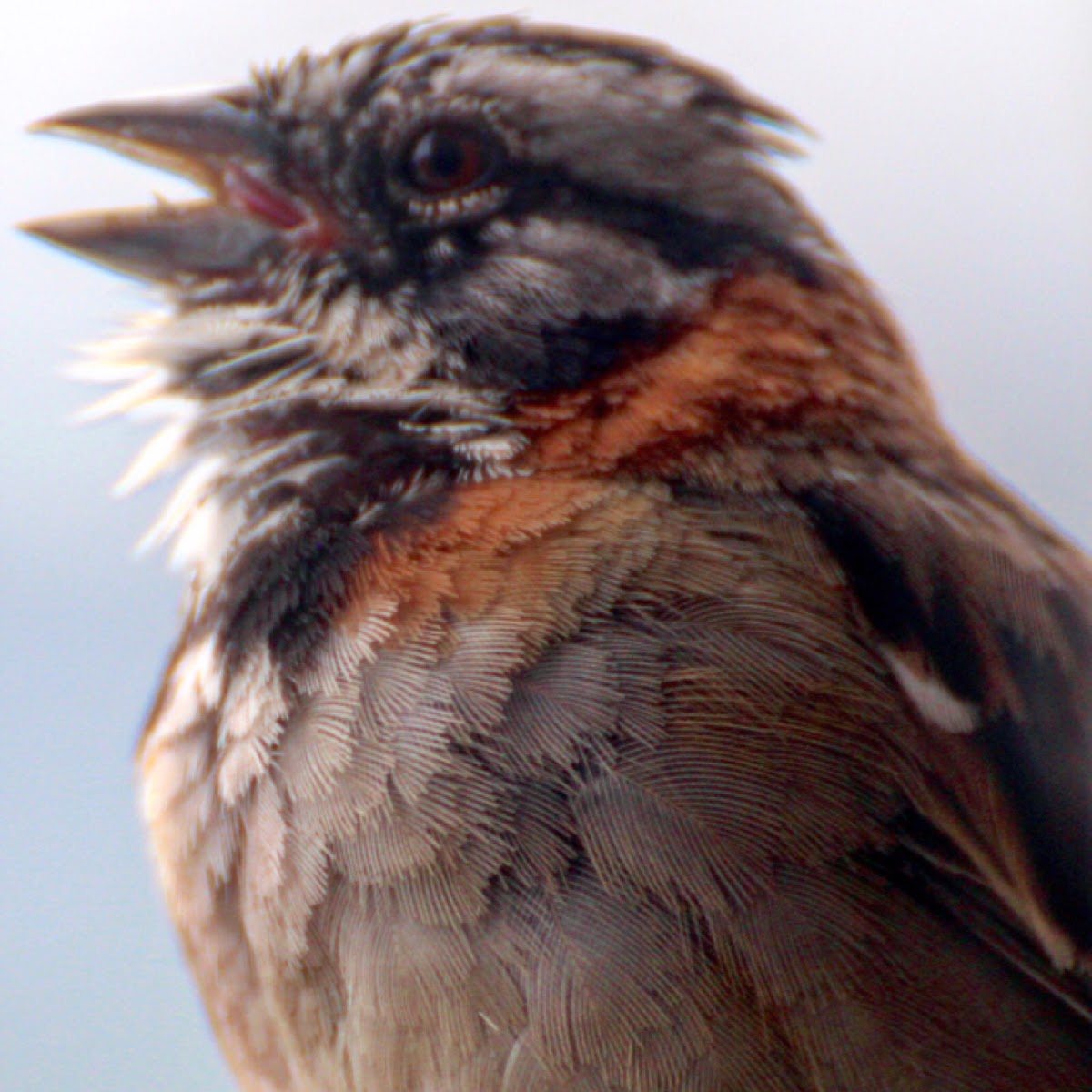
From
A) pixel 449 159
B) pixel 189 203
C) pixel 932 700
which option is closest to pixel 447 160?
pixel 449 159

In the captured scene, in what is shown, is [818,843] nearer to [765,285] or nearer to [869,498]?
[869,498]

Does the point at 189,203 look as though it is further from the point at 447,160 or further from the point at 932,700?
the point at 932,700

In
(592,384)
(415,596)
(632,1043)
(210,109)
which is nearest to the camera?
(632,1043)

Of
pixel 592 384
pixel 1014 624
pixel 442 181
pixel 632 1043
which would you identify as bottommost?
pixel 632 1043

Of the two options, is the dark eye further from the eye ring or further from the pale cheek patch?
the pale cheek patch

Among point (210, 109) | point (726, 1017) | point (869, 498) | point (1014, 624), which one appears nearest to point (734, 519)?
point (869, 498)

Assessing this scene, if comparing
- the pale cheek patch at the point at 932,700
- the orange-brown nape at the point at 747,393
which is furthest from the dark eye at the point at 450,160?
the pale cheek patch at the point at 932,700
